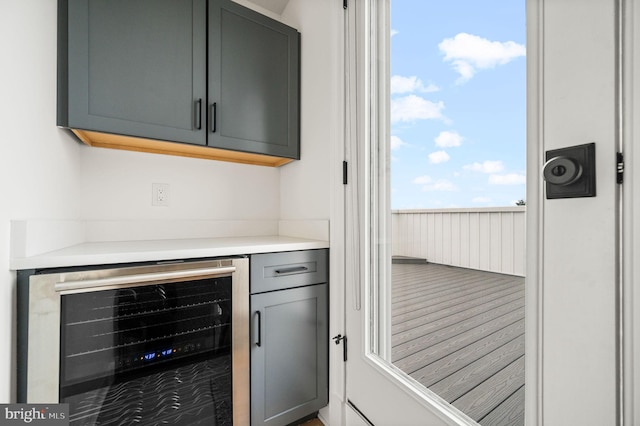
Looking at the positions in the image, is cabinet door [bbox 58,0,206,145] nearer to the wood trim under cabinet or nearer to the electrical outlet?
the wood trim under cabinet

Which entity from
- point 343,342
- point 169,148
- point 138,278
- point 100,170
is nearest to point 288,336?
point 343,342

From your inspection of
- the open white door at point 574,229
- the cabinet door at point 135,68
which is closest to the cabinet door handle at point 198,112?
the cabinet door at point 135,68

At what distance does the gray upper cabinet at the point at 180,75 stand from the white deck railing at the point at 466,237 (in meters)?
0.95

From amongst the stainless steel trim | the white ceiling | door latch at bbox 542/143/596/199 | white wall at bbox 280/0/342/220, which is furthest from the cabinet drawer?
the white ceiling

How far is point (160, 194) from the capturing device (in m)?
1.67

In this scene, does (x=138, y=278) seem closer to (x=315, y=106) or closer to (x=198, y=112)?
(x=198, y=112)

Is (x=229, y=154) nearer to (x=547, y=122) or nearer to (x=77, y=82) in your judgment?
(x=77, y=82)

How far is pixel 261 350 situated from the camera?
131cm

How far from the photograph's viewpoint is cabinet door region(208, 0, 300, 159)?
1.53m

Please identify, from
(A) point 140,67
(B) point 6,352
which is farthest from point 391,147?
(B) point 6,352

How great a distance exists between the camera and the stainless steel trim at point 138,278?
37.3 inches

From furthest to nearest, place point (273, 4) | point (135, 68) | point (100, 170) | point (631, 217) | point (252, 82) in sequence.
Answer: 1. point (273, 4)
2. point (252, 82)
3. point (100, 170)
4. point (135, 68)
5. point (631, 217)

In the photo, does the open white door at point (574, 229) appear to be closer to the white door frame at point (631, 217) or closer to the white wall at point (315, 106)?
the white door frame at point (631, 217)

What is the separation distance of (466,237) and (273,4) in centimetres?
202
